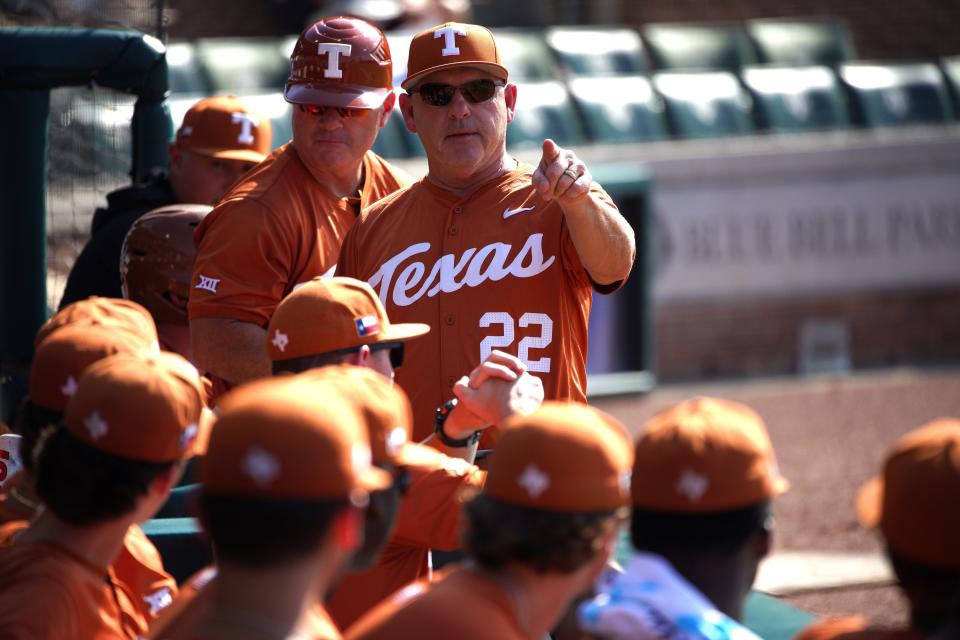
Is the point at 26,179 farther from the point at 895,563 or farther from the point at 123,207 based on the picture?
the point at 895,563

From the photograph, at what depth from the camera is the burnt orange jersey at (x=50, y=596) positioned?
2438mm

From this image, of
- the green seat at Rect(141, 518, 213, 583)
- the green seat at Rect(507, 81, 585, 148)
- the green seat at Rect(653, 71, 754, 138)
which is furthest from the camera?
the green seat at Rect(653, 71, 754, 138)

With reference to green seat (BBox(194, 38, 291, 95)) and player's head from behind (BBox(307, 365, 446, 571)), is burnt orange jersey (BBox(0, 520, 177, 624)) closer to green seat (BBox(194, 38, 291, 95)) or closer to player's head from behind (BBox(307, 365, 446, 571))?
player's head from behind (BBox(307, 365, 446, 571))

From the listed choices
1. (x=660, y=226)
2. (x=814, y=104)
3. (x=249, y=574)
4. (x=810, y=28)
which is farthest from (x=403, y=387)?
(x=810, y=28)

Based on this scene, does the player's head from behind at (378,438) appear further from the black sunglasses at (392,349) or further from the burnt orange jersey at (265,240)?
the burnt orange jersey at (265,240)

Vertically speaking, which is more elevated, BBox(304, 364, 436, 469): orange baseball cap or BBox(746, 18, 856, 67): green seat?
BBox(746, 18, 856, 67): green seat

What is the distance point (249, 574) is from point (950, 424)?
1.13 metres

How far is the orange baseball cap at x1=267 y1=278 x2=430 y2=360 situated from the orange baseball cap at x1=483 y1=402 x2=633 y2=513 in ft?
2.80

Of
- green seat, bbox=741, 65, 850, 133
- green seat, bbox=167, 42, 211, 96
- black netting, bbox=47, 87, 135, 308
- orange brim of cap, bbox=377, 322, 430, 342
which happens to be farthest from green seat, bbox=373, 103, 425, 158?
orange brim of cap, bbox=377, 322, 430, 342

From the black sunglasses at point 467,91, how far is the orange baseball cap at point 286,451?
6.75ft

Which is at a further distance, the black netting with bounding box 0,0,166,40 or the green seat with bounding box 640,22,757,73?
the green seat with bounding box 640,22,757,73

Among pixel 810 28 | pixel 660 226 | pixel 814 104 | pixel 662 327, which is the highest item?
pixel 810 28

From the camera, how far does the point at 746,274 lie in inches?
474

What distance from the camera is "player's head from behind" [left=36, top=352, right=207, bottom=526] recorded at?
2.49 m
